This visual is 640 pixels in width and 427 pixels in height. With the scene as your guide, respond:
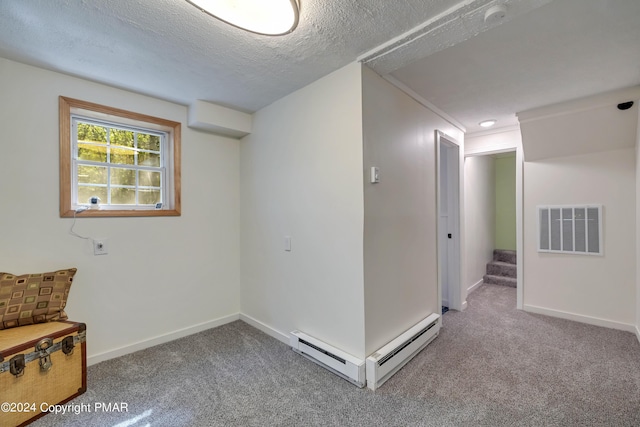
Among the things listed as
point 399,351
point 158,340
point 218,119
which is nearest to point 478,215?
point 399,351

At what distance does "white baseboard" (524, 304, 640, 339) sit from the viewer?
2877 mm

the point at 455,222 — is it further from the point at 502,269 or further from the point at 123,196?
the point at 123,196

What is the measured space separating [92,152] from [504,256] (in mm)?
6177

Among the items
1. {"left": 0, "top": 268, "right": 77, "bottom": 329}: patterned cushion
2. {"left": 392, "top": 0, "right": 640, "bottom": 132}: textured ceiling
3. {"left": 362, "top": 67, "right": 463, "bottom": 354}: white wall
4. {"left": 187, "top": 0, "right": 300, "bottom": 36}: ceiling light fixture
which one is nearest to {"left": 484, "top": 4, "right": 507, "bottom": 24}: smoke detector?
{"left": 392, "top": 0, "right": 640, "bottom": 132}: textured ceiling

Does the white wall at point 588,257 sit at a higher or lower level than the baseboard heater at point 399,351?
higher

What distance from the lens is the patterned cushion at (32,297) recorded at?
1.82m

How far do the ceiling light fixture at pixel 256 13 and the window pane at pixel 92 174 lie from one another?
6.37 feet

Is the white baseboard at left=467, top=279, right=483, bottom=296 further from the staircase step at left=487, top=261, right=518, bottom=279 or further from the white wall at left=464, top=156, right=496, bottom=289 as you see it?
the staircase step at left=487, top=261, right=518, bottom=279

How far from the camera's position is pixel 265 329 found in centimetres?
290

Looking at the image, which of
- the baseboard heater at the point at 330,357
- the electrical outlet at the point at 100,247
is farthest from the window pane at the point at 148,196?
the baseboard heater at the point at 330,357

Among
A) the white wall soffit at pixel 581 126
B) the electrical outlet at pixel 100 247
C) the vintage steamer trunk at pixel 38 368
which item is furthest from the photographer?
the white wall soffit at pixel 581 126

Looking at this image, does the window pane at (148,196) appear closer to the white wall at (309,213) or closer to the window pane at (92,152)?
the window pane at (92,152)

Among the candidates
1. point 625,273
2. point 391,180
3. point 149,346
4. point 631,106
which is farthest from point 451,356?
point 631,106

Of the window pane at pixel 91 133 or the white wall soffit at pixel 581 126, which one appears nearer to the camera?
the window pane at pixel 91 133
